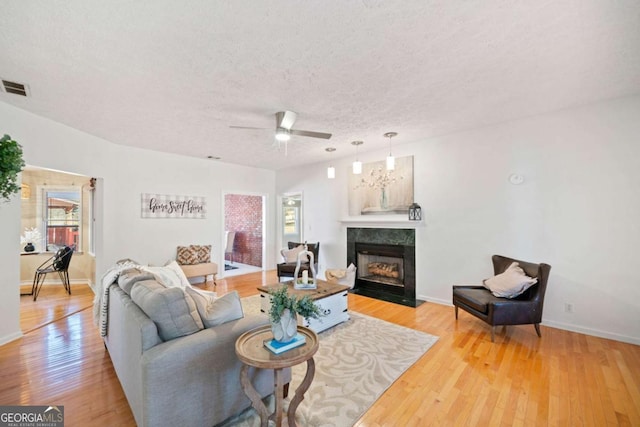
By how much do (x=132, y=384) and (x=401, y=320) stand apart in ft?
9.93

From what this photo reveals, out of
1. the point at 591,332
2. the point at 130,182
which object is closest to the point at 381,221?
the point at 591,332

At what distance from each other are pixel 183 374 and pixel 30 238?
649 cm

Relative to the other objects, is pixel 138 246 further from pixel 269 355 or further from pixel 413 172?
pixel 413 172

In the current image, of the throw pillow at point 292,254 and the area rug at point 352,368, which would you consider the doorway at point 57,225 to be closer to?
the throw pillow at point 292,254

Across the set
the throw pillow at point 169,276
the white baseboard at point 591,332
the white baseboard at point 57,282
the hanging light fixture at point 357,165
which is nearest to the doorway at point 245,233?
the white baseboard at point 57,282

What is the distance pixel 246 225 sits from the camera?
7.72 meters

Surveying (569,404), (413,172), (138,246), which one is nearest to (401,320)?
(569,404)

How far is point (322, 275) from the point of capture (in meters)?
5.89

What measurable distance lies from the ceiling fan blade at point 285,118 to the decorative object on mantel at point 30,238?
239 inches

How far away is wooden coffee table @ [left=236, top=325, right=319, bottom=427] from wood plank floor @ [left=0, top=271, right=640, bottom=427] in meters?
0.59

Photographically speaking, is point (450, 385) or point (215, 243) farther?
point (215, 243)

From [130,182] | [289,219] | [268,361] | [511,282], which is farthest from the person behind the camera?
[289,219]

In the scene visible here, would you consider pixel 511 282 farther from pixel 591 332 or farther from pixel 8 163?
pixel 8 163

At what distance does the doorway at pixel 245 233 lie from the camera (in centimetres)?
707
